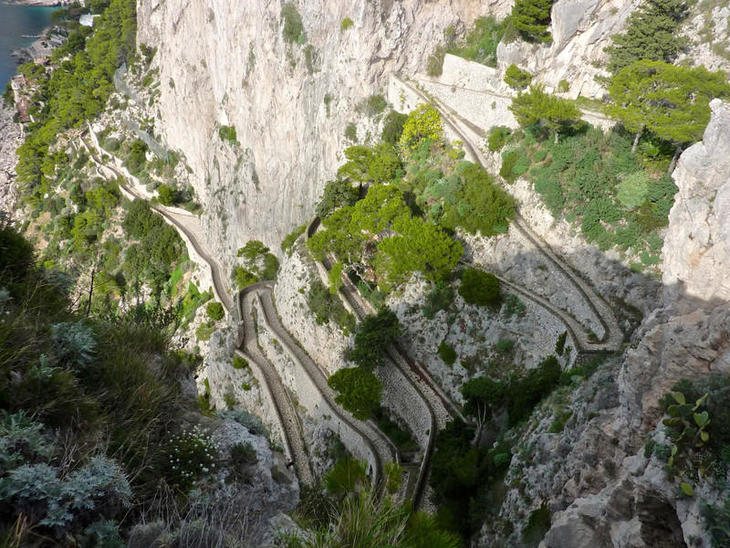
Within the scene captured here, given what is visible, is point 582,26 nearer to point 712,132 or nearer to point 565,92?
point 565,92

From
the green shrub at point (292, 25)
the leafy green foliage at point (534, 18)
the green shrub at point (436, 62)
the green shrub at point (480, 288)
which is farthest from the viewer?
the green shrub at point (292, 25)

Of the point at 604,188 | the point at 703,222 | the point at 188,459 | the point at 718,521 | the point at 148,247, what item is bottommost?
the point at 718,521

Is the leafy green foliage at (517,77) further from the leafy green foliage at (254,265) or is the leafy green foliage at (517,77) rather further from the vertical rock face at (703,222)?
the leafy green foliage at (254,265)

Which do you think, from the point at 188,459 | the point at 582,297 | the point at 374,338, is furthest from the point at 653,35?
the point at 188,459

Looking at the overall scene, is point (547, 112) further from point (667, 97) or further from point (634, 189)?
point (634, 189)

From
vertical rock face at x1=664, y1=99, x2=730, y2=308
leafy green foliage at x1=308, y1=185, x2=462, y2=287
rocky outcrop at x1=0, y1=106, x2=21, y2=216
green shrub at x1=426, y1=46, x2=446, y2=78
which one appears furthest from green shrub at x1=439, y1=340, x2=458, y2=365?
rocky outcrop at x1=0, y1=106, x2=21, y2=216

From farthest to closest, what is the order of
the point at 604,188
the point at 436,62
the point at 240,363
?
1. the point at 436,62
2. the point at 240,363
3. the point at 604,188

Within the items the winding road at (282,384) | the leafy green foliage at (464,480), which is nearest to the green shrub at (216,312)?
the winding road at (282,384)
